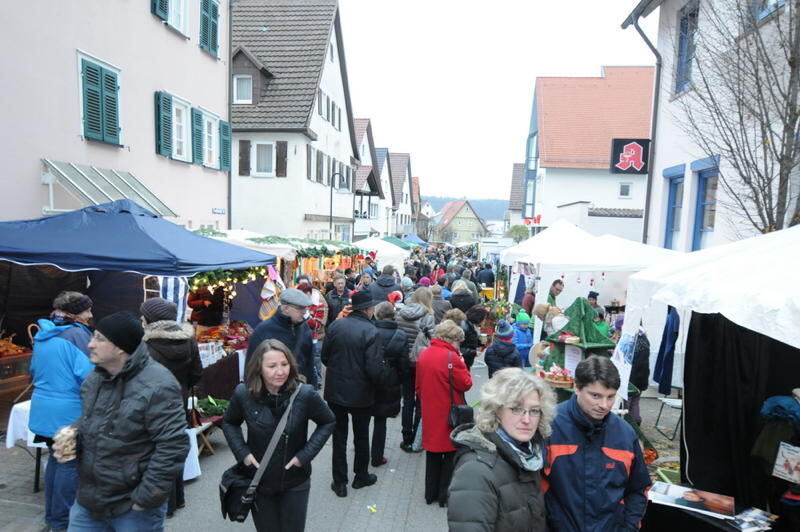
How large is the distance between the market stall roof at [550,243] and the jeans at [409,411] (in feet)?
16.0

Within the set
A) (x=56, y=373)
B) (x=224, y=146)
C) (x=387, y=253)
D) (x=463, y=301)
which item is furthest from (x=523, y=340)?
(x=387, y=253)

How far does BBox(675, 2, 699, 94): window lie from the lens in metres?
9.30

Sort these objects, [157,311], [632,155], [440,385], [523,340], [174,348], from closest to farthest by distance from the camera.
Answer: [174,348], [440,385], [157,311], [523,340], [632,155]

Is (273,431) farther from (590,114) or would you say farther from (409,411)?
(590,114)

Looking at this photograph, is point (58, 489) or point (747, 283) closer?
point (747, 283)

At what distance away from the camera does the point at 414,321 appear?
6473mm

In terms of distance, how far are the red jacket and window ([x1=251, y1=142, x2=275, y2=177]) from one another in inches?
664

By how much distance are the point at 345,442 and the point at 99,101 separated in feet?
25.6

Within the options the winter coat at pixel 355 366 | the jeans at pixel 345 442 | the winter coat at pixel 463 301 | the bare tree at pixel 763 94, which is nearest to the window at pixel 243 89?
the winter coat at pixel 463 301

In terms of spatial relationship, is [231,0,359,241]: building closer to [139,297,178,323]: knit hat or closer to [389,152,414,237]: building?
[139,297,178,323]: knit hat

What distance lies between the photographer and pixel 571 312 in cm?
595

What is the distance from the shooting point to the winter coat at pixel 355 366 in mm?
5207

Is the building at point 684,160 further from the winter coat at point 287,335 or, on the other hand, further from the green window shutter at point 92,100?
the green window shutter at point 92,100

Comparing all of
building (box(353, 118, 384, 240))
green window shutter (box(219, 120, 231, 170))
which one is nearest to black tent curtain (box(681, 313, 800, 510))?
green window shutter (box(219, 120, 231, 170))
